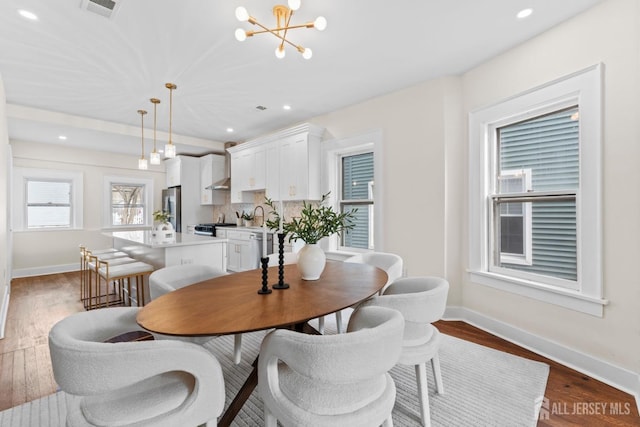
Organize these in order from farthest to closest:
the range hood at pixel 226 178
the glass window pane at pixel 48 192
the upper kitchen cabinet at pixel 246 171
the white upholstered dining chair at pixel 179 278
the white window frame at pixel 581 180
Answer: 1. the range hood at pixel 226 178
2. the glass window pane at pixel 48 192
3. the upper kitchen cabinet at pixel 246 171
4. the white window frame at pixel 581 180
5. the white upholstered dining chair at pixel 179 278

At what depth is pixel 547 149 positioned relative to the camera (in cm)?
248

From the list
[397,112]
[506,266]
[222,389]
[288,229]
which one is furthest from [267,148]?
[222,389]

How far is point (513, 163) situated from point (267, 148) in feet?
11.8

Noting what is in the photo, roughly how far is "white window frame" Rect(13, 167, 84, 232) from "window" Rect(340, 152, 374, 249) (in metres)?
5.59

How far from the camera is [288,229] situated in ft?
5.92

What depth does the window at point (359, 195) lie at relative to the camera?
398 cm

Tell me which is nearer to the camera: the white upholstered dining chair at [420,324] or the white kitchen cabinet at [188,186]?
the white upholstered dining chair at [420,324]

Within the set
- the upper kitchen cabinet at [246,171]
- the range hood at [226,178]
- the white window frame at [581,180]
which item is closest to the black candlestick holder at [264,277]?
the white window frame at [581,180]

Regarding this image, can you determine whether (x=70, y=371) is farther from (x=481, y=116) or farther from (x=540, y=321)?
(x=481, y=116)

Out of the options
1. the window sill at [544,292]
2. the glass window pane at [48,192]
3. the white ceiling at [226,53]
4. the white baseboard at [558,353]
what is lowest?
the white baseboard at [558,353]

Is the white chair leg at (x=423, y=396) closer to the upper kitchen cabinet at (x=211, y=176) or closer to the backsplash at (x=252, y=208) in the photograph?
the backsplash at (x=252, y=208)

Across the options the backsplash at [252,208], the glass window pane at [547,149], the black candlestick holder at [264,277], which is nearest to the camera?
the black candlestick holder at [264,277]

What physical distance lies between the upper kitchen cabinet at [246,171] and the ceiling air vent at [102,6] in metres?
2.98

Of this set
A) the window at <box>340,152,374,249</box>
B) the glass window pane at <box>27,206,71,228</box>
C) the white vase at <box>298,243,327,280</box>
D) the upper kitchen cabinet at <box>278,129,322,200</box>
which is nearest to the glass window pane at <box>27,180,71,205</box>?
the glass window pane at <box>27,206,71,228</box>
